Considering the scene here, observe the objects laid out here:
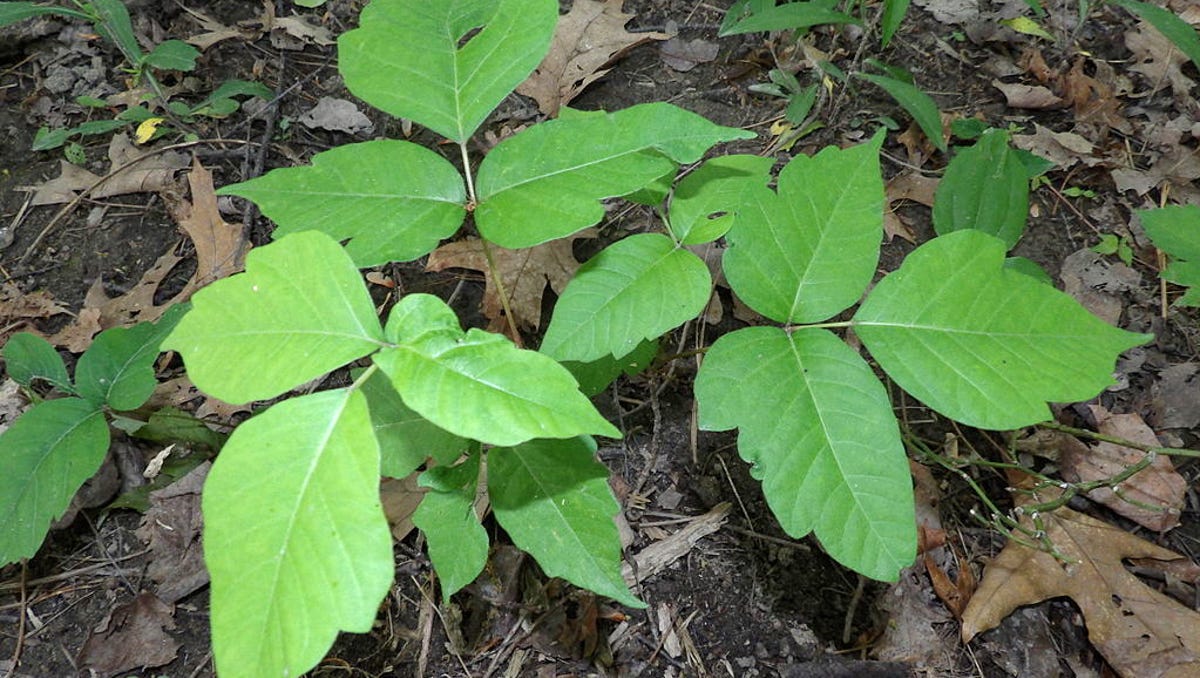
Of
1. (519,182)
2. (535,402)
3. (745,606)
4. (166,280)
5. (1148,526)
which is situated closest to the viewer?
(535,402)

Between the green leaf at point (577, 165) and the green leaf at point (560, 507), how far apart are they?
1.55 ft

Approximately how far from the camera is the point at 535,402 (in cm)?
116

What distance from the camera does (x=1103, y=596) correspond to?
6.48ft

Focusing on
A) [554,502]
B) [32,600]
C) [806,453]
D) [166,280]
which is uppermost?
[806,453]

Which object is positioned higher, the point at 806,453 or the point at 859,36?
the point at 859,36

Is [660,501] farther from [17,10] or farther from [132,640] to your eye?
[17,10]

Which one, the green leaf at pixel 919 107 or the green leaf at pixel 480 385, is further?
the green leaf at pixel 919 107

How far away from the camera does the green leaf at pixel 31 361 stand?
2016 millimetres

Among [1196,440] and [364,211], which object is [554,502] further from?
[1196,440]

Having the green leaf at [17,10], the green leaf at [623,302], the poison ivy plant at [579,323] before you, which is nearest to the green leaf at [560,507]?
the poison ivy plant at [579,323]

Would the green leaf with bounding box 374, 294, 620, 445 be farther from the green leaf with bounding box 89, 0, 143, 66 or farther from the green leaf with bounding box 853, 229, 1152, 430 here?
the green leaf with bounding box 89, 0, 143, 66

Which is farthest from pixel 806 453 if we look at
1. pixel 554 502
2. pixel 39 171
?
pixel 39 171

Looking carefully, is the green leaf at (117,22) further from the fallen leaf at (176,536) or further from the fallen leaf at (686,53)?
the fallen leaf at (686,53)

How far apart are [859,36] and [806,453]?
Answer: 2.37m
